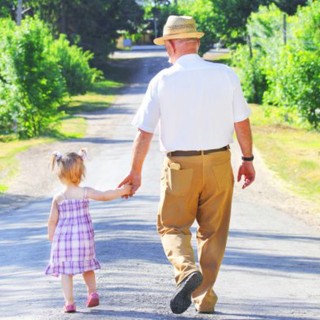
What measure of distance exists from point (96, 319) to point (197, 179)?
1.25m

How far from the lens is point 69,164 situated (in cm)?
756

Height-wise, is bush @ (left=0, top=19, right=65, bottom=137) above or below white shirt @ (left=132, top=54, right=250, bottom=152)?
below

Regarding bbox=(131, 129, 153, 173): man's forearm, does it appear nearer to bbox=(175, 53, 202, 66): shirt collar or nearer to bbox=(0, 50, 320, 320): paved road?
bbox=(175, 53, 202, 66): shirt collar

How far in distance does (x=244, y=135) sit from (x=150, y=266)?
265 cm

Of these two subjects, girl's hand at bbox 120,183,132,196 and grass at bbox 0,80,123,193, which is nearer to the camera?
girl's hand at bbox 120,183,132,196

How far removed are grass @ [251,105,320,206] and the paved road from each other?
4.69ft

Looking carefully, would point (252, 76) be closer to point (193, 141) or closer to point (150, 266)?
point (150, 266)

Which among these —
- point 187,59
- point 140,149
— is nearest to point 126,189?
point 140,149

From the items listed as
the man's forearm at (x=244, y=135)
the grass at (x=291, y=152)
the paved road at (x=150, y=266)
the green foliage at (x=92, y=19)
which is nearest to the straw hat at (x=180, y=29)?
the man's forearm at (x=244, y=135)

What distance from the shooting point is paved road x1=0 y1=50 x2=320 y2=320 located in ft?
25.7

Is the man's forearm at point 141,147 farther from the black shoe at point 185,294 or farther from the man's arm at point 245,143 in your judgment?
the black shoe at point 185,294

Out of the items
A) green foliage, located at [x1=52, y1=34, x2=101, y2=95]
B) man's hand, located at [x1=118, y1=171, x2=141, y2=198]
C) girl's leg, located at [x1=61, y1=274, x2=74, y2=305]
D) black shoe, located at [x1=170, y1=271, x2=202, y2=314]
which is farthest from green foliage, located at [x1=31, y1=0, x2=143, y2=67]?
black shoe, located at [x1=170, y1=271, x2=202, y2=314]

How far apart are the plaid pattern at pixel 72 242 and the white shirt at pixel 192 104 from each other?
30.3 inches

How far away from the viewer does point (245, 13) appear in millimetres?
64062
